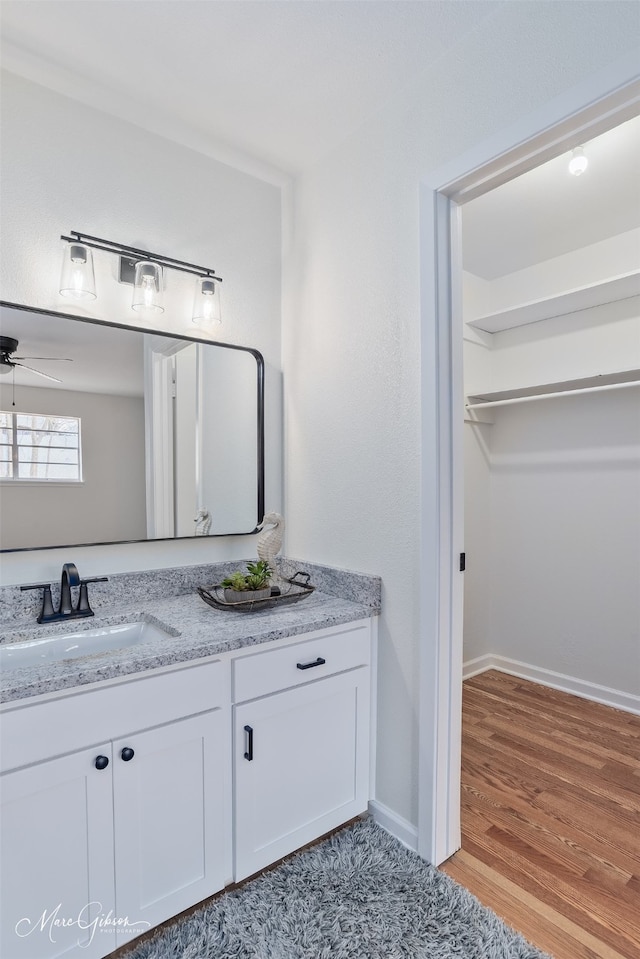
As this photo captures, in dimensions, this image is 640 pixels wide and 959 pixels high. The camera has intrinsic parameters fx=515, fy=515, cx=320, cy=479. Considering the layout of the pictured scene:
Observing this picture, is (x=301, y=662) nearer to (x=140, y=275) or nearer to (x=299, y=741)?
(x=299, y=741)

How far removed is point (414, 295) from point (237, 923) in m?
1.96

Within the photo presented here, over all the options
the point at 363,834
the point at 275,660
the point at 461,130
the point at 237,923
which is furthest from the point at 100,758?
the point at 461,130

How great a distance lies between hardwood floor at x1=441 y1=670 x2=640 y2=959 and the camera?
4.86 feet

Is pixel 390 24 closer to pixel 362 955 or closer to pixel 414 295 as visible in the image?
pixel 414 295

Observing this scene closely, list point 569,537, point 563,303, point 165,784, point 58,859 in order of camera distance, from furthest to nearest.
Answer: point 569,537
point 563,303
point 165,784
point 58,859

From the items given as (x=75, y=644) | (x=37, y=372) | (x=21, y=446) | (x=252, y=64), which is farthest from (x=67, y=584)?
(x=252, y=64)

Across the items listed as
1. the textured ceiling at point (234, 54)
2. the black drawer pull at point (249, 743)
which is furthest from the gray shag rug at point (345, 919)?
the textured ceiling at point (234, 54)

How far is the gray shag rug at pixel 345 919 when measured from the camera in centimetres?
136

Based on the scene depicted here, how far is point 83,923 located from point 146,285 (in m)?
1.89

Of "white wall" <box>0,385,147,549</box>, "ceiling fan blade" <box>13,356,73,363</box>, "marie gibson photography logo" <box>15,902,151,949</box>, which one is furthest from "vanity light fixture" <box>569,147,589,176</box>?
"marie gibson photography logo" <box>15,902,151,949</box>

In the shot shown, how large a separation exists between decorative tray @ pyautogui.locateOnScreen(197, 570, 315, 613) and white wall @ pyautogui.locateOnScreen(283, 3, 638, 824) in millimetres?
140

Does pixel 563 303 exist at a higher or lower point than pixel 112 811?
higher

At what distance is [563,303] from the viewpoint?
113 inches

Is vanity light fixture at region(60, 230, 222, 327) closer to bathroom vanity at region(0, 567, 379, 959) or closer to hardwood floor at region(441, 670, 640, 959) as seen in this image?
bathroom vanity at region(0, 567, 379, 959)
